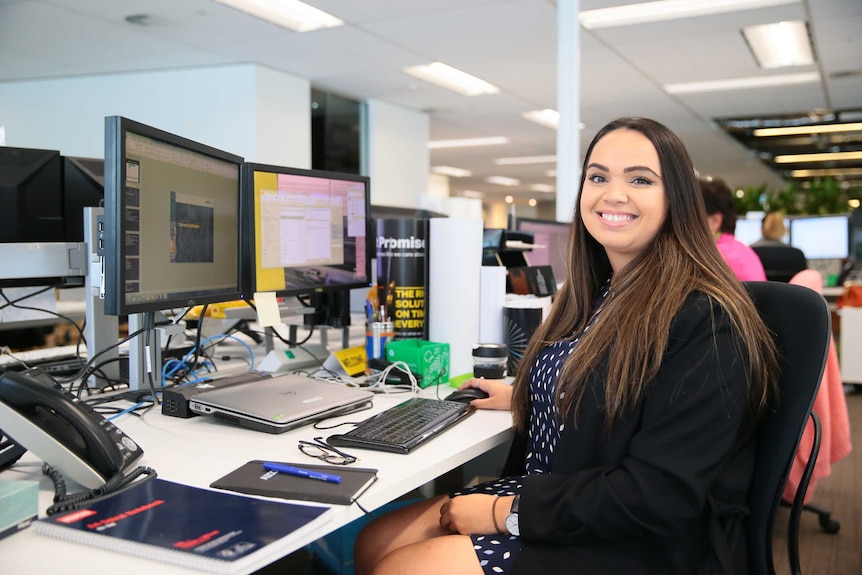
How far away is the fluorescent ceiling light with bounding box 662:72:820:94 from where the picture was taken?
243 inches

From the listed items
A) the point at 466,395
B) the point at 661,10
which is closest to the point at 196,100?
the point at 661,10

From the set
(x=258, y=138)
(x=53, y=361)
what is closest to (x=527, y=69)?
(x=258, y=138)

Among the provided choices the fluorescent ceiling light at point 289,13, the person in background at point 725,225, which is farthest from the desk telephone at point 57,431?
the fluorescent ceiling light at point 289,13

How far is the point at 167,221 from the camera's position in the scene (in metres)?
1.31

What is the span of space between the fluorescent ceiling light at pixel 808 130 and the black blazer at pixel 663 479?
900 centimetres

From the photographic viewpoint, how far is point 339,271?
6.27ft

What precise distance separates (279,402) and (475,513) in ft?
1.50

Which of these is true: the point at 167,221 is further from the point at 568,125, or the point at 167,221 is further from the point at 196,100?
the point at 196,100

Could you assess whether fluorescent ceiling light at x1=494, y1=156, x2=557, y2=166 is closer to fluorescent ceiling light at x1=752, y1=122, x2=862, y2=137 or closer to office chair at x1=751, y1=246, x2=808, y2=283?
fluorescent ceiling light at x1=752, y1=122, x2=862, y2=137

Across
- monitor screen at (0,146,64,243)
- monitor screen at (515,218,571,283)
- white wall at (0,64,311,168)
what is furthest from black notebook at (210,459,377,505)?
white wall at (0,64,311,168)

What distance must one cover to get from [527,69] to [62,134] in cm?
369

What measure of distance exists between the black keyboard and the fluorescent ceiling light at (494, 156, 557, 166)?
10171 mm

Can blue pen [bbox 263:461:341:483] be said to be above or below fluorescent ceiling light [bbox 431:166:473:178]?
below

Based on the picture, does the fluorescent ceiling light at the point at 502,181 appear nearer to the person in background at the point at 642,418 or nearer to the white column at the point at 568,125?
the white column at the point at 568,125
